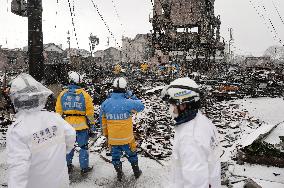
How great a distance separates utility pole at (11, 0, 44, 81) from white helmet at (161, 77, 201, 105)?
4581mm

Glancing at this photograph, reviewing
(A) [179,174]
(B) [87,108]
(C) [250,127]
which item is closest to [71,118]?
(B) [87,108]

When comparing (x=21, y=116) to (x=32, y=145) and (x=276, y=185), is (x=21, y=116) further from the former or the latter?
(x=276, y=185)

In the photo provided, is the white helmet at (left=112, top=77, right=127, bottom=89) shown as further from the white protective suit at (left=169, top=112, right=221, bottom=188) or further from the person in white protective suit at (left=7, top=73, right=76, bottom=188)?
the white protective suit at (left=169, top=112, right=221, bottom=188)

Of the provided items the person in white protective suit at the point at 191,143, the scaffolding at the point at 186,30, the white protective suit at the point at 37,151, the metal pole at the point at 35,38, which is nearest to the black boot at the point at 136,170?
the metal pole at the point at 35,38

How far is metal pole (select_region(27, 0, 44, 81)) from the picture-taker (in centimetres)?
632

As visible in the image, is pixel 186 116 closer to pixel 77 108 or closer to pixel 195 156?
pixel 195 156

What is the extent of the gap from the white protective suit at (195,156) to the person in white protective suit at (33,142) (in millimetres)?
1282

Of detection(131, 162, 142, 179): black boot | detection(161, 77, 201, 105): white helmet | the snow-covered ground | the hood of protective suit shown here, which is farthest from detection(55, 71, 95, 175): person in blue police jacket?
detection(161, 77, 201, 105): white helmet

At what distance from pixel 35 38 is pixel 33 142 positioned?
4.02 metres

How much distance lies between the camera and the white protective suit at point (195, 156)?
94.6 inches

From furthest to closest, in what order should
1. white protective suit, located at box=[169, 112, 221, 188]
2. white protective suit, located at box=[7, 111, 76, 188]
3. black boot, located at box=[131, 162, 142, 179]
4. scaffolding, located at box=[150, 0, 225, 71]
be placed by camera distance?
scaffolding, located at box=[150, 0, 225, 71] < black boot, located at box=[131, 162, 142, 179] < white protective suit, located at box=[7, 111, 76, 188] < white protective suit, located at box=[169, 112, 221, 188]

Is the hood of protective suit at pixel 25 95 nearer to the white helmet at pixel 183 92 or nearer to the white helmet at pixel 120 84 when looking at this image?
the white helmet at pixel 183 92

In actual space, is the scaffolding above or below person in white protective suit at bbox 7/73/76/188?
above

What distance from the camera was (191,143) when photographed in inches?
98.6
